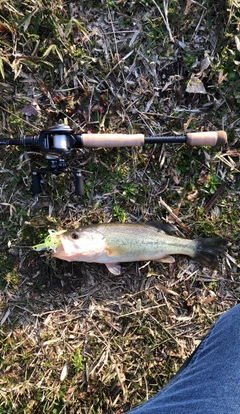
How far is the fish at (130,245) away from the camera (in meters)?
3.25

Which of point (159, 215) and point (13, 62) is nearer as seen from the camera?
point (13, 62)

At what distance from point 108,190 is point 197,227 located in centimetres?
98

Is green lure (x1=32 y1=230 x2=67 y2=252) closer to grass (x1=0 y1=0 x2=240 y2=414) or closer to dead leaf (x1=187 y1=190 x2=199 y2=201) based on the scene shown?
grass (x1=0 y1=0 x2=240 y2=414)

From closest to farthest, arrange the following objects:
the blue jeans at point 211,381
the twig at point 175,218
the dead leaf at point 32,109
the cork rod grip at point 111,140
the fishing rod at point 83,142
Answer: the blue jeans at point 211,381
the fishing rod at point 83,142
the cork rod grip at point 111,140
the dead leaf at point 32,109
the twig at point 175,218

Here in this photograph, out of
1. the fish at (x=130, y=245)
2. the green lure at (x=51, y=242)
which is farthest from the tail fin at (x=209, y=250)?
the green lure at (x=51, y=242)

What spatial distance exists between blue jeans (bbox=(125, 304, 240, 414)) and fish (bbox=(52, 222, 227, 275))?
659mm

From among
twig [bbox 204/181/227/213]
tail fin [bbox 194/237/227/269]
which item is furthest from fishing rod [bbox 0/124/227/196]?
tail fin [bbox 194/237/227/269]

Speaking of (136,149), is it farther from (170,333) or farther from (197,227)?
(170,333)

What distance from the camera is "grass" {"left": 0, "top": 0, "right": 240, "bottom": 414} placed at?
341cm

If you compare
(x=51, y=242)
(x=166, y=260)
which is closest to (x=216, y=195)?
(x=166, y=260)

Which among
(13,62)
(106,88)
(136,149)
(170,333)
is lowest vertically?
(170,333)

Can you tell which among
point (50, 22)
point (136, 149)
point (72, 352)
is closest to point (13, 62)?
point (50, 22)

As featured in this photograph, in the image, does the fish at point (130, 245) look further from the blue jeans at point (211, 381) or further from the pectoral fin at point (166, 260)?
the blue jeans at point (211, 381)

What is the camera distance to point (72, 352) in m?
3.54
